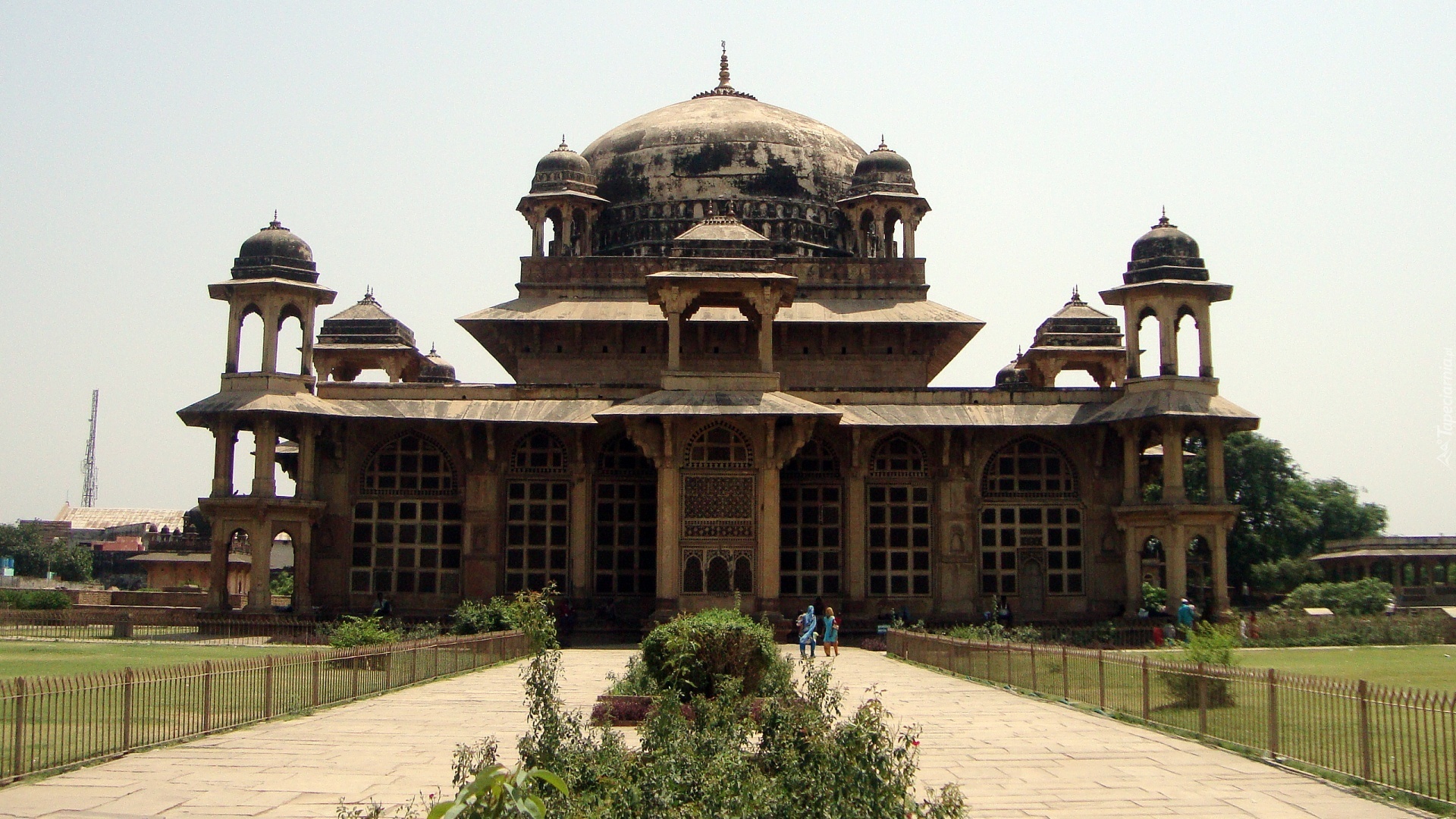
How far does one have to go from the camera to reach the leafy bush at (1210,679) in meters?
14.5

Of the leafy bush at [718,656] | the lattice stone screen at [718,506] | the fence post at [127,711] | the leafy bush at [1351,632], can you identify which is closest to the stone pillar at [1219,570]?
the leafy bush at [1351,632]

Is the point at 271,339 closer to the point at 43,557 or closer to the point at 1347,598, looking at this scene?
the point at 1347,598

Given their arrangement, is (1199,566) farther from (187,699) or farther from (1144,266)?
(187,699)

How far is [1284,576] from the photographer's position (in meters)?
50.4

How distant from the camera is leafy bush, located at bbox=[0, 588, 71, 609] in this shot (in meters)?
36.1

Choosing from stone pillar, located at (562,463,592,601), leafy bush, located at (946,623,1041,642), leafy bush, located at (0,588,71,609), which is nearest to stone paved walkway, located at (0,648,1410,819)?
leafy bush, located at (946,623,1041,642)

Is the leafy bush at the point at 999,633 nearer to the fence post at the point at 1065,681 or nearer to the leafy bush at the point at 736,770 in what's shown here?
the fence post at the point at 1065,681

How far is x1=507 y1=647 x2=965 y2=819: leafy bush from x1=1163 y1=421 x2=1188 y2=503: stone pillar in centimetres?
2203

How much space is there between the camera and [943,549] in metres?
32.1

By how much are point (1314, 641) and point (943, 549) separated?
793 centimetres

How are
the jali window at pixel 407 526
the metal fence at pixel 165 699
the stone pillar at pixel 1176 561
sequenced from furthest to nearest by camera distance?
the jali window at pixel 407 526
the stone pillar at pixel 1176 561
the metal fence at pixel 165 699

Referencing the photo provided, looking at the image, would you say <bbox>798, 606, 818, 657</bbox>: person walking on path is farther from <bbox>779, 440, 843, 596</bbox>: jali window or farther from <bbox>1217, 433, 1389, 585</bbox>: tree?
<bbox>1217, 433, 1389, 585</bbox>: tree

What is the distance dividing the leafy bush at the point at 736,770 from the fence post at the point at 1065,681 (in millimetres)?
8336

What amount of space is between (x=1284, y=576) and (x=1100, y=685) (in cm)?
3695
